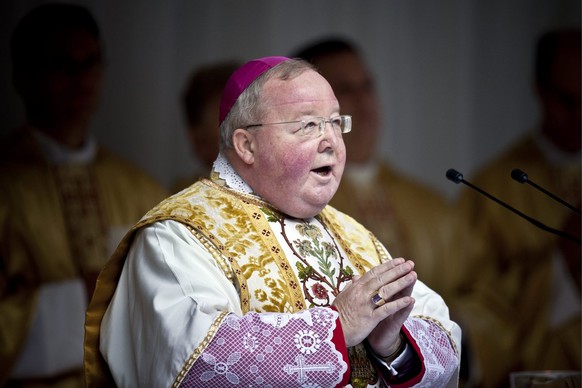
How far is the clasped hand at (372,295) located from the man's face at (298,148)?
0.44m

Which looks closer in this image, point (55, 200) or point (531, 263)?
point (55, 200)

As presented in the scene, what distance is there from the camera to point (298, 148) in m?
3.58

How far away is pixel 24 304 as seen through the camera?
20.6ft

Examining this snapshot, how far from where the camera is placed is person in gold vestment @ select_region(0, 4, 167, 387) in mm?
6246

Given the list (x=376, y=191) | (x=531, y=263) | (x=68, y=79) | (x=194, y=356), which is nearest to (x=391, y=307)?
(x=194, y=356)

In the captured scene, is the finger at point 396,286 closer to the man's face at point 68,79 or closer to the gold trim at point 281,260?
the gold trim at point 281,260

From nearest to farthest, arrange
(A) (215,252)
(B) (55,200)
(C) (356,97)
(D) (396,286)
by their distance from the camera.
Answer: (D) (396,286) → (A) (215,252) → (B) (55,200) → (C) (356,97)

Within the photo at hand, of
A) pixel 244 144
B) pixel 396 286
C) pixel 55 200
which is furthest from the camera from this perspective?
pixel 55 200

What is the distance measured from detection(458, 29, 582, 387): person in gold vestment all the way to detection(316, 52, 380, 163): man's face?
79 cm

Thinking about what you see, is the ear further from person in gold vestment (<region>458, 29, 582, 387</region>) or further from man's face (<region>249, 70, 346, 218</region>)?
person in gold vestment (<region>458, 29, 582, 387</region>)

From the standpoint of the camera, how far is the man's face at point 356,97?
7320 millimetres

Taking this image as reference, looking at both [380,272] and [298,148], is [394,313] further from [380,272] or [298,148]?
[298,148]

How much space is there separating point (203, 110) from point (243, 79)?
336cm

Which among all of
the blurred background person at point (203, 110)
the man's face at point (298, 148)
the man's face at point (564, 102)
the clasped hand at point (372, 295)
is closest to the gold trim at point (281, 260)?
the man's face at point (298, 148)
